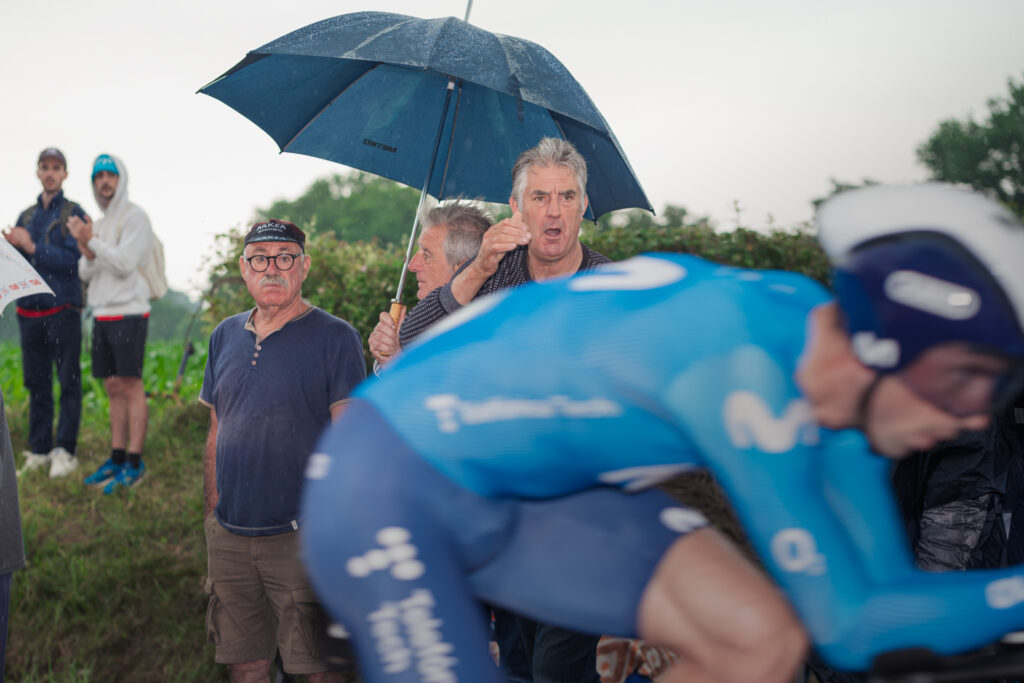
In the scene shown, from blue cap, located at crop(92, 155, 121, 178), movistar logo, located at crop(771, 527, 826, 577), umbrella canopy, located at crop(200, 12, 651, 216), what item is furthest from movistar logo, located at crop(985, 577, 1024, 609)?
blue cap, located at crop(92, 155, 121, 178)

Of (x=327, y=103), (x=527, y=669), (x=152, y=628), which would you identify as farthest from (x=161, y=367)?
(x=527, y=669)

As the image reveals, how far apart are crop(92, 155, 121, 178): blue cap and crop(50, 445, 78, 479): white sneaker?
7.03 feet

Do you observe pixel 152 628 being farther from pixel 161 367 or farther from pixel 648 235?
pixel 161 367

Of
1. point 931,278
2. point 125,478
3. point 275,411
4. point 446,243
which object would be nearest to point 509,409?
point 931,278

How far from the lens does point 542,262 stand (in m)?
3.50

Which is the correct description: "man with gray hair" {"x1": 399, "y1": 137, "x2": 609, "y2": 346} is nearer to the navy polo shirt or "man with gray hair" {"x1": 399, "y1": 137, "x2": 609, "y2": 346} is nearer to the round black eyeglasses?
the navy polo shirt

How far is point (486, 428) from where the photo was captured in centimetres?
149

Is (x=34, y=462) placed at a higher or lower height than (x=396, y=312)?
lower

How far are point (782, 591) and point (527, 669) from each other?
2715 millimetres

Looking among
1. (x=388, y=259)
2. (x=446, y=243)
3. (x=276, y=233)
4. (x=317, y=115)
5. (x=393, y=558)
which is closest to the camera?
(x=393, y=558)

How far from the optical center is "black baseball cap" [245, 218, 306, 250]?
142 inches

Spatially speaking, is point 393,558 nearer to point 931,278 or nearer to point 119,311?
point 931,278

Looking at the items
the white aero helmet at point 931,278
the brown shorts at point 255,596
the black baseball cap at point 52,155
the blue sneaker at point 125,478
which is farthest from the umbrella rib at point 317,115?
the white aero helmet at point 931,278

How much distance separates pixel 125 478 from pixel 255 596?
2946 millimetres
